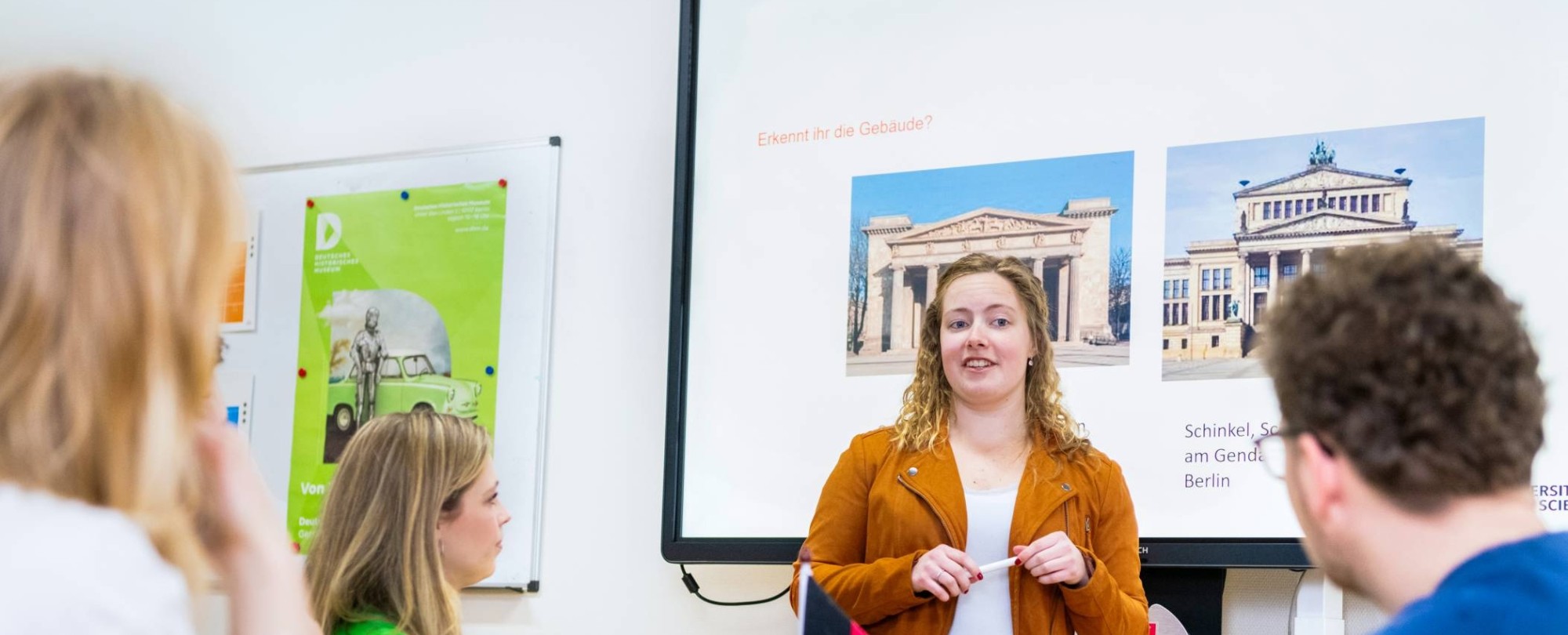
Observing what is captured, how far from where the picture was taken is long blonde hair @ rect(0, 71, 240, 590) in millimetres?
849

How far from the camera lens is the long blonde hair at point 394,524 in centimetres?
197

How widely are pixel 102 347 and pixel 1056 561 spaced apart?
1.71 meters

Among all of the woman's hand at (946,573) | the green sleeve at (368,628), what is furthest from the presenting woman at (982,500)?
the green sleeve at (368,628)

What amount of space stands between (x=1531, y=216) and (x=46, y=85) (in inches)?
91.1

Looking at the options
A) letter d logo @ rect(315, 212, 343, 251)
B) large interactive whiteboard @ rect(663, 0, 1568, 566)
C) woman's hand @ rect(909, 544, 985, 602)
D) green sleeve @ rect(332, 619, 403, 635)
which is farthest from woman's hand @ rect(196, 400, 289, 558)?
letter d logo @ rect(315, 212, 343, 251)

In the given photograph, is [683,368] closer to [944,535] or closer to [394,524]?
[944,535]

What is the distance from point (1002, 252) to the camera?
9.54 ft

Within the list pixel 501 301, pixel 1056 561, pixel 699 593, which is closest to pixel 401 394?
pixel 501 301

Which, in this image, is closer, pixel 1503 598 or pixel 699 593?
pixel 1503 598

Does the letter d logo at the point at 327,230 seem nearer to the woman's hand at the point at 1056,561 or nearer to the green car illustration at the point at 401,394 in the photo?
the green car illustration at the point at 401,394

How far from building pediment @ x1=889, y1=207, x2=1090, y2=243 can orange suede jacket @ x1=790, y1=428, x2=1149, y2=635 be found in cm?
50

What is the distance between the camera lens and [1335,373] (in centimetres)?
109

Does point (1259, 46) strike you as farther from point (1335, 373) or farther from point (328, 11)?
point (328, 11)

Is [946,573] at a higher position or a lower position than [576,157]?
lower
